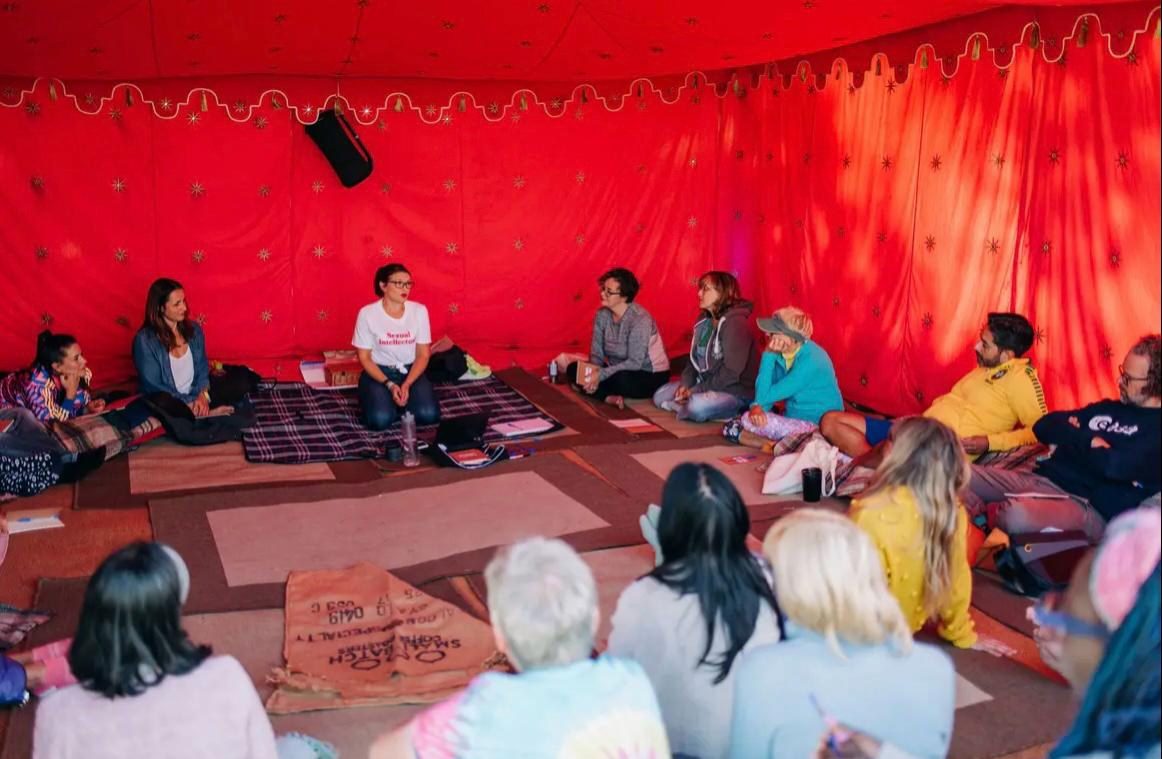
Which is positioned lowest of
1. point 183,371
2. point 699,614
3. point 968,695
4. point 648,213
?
point 968,695

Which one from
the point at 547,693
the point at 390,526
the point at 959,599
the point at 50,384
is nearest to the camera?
the point at 547,693

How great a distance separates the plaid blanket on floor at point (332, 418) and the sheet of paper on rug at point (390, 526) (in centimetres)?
82

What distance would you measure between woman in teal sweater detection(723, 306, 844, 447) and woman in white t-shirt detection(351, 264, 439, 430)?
1.92 m

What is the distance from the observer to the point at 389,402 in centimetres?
619

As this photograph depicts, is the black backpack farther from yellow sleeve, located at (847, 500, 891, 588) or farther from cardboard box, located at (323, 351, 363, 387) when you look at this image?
cardboard box, located at (323, 351, 363, 387)

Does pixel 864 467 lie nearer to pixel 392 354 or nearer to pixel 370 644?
pixel 370 644

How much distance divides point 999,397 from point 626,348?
105 inches

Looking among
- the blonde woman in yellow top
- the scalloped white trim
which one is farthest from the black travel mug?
the scalloped white trim

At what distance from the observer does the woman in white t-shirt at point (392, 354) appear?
618cm

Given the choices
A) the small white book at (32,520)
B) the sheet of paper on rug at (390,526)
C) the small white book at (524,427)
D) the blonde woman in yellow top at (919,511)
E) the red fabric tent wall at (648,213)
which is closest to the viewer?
the blonde woman in yellow top at (919,511)

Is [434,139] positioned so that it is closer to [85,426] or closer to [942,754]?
[85,426]

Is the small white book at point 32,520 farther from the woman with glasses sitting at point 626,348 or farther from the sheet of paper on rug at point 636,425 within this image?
the woman with glasses sitting at point 626,348

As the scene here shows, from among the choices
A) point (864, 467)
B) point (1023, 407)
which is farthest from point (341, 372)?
point (1023, 407)

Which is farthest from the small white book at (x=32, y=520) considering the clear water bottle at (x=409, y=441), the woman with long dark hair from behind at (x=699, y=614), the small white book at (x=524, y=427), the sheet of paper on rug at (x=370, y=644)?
the woman with long dark hair from behind at (x=699, y=614)
